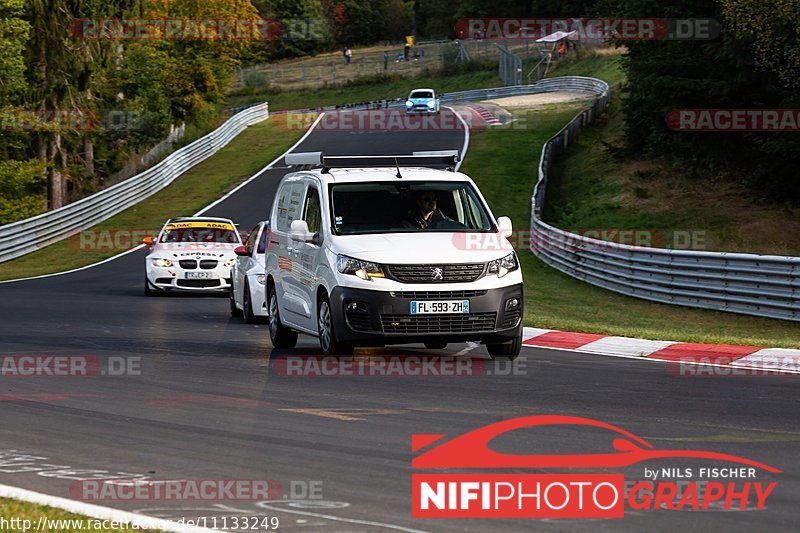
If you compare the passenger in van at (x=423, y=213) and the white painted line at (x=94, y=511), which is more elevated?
the passenger in van at (x=423, y=213)

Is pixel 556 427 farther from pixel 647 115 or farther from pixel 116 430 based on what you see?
pixel 647 115

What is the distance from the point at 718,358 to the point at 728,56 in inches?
882

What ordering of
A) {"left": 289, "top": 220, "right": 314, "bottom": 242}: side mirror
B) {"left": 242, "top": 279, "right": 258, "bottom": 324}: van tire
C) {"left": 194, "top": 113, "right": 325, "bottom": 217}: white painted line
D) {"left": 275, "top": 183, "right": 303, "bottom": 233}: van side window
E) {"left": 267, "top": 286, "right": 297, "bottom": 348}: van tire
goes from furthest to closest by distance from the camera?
{"left": 194, "top": 113, "right": 325, "bottom": 217}: white painted line → {"left": 242, "top": 279, "right": 258, "bottom": 324}: van tire → {"left": 267, "top": 286, "right": 297, "bottom": 348}: van tire → {"left": 275, "top": 183, "right": 303, "bottom": 233}: van side window → {"left": 289, "top": 220, "right": 314, "bottom": 242}: side mirror

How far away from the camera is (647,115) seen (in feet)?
144

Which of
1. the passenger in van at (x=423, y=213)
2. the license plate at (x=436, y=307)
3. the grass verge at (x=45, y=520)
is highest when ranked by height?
the passenger in van at (x=423, y=213)

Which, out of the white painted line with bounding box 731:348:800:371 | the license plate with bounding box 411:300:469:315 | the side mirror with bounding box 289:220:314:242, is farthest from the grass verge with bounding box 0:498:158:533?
the white painted line with bounding box 731:348:800:371

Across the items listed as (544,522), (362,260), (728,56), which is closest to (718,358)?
(362,260)

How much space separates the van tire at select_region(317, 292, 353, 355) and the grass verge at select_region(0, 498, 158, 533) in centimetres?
651

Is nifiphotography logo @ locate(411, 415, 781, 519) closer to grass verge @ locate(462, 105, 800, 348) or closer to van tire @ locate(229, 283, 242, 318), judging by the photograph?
grass verge @ locate(462, 105, 800, 348)

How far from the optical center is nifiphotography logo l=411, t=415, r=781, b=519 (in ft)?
22.0

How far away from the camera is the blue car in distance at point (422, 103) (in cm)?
7300

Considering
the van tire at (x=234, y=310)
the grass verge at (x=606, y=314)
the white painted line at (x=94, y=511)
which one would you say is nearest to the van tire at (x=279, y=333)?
the grass verge at (x=606, y=314)

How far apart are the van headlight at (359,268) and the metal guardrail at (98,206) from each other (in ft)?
93.6

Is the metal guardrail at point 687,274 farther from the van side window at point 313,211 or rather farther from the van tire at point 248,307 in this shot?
the van side window at point 313,211
